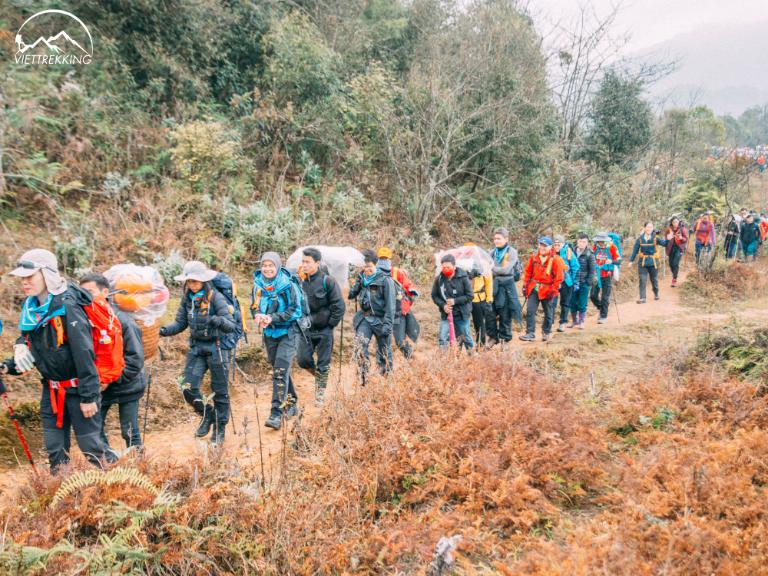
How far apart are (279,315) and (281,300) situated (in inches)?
7.8

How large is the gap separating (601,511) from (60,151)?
11.1m

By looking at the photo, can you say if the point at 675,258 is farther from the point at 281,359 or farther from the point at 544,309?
the point at 281,359

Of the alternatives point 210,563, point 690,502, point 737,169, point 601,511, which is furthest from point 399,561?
point 737,169

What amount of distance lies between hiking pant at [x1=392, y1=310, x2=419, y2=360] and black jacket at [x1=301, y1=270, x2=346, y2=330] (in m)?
1.44

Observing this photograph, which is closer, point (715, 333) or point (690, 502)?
point (690, 502)

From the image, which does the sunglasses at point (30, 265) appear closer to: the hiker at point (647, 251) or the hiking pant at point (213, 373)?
the hiking pant at point (213, 373)

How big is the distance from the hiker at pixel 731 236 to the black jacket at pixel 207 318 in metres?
17.3

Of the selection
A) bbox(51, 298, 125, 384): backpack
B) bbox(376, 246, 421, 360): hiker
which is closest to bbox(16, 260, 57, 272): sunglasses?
bbox(51, 298, 125, 384): backpack

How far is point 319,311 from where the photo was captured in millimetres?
6371

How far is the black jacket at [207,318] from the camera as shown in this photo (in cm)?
546

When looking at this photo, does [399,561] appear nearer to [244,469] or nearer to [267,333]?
[244,469]

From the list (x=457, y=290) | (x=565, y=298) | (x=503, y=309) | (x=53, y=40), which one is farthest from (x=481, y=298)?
(x=53, y=40)

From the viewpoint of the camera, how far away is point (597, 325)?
10805 mm

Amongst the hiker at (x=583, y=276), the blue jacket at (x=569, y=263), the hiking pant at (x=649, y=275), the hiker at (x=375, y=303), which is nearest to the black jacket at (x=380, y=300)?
the hiker at (x=375, y=303)
